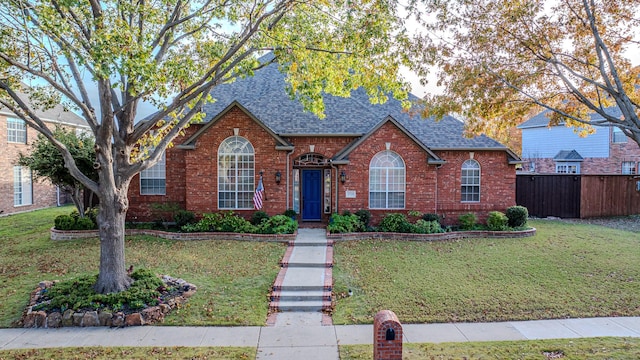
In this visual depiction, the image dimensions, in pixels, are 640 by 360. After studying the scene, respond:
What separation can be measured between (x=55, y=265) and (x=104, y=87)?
19.9 feet

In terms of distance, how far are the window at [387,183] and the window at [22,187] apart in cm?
2072

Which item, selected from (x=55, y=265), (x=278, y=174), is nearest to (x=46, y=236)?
(x=55, y=265)

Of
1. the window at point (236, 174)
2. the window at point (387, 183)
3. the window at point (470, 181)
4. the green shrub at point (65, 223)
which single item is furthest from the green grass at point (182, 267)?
the window at point (470, 181)

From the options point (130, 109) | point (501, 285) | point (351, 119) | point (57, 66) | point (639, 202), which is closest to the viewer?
point (57, 66)

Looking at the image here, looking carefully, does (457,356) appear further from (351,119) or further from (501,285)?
(351,119)

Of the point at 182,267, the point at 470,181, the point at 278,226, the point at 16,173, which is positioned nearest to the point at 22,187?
the point at 16,173

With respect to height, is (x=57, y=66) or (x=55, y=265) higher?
(x=57, y=66)

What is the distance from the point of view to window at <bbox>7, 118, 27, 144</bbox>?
22.1 metres

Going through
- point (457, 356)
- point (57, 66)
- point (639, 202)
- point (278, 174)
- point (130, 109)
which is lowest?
point (457, 356)

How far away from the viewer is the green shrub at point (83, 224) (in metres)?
14.8

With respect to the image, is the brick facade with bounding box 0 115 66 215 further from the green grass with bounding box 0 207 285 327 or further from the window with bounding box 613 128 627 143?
the window with bounding box 613 128 627 143

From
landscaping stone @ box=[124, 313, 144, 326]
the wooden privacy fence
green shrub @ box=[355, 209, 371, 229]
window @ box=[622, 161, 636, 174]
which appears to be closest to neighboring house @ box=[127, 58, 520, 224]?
green shrub @ box=[355, 209, 371, 229]

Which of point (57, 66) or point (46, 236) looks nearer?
point (57, 66)

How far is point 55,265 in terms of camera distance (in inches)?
435
